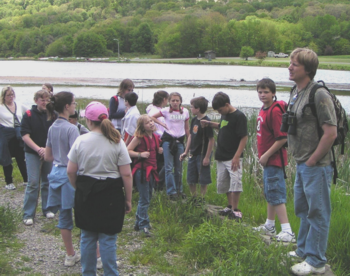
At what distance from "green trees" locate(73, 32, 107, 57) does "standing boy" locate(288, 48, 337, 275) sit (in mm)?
98719

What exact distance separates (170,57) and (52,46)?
1180 inches

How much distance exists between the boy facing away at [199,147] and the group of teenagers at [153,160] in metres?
0.01

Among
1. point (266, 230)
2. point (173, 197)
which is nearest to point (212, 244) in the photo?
point (266, 230)

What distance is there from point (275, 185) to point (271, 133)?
571 millimetres

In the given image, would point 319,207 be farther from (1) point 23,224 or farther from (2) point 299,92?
(1) point 23,224

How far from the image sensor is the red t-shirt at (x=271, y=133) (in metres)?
4.60

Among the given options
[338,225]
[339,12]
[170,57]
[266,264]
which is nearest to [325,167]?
[266,264]

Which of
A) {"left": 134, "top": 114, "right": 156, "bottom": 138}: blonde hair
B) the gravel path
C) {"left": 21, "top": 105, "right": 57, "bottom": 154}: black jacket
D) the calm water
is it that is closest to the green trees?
the calm water

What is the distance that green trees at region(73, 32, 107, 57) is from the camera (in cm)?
9912

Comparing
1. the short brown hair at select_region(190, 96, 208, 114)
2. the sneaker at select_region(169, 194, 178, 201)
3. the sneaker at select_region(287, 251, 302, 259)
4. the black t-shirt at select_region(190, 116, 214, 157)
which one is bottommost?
the sneaker at select_region(169, 194, 178, 201)

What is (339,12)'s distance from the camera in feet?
361

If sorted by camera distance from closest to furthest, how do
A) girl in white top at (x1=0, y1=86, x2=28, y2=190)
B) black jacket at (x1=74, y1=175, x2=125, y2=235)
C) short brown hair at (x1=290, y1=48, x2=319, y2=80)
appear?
black jacket at (x1=74, y1=175, x2=125, y2=235) < short brown hair at (x1=290, y1=48, x2=319, y2=80) < girl in white top at (x1=0, y1=86, x2=28, y2=190)

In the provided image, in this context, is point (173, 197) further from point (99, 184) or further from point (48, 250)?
point (99, 184)

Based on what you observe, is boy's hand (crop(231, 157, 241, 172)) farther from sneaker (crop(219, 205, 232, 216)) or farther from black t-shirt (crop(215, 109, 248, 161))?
sneaker (crop(219, 205, 232, 216))
